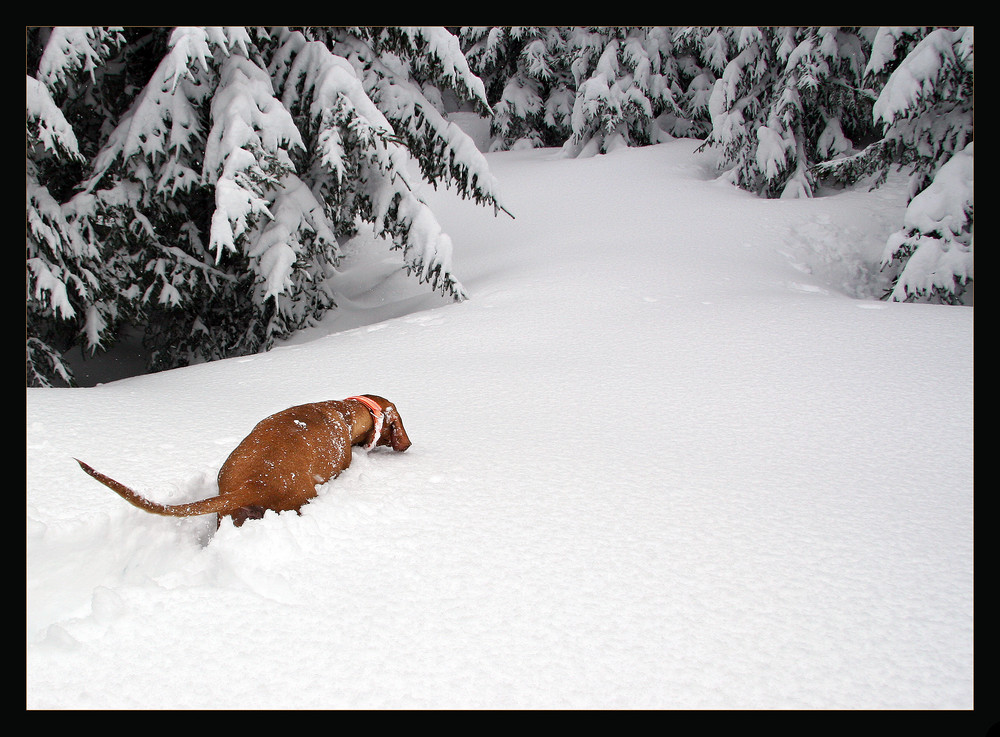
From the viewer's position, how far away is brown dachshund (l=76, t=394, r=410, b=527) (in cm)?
177

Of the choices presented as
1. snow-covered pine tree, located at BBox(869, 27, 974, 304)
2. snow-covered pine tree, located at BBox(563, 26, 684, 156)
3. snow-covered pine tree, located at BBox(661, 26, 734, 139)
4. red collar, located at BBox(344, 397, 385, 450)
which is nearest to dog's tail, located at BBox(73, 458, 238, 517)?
red collar, located at BBox(344, 397, 385, 450)

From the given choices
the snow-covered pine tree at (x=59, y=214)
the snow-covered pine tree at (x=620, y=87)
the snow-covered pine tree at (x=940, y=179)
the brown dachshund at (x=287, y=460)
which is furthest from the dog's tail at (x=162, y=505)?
the snow-covered pine tree at (x=620, y=87)

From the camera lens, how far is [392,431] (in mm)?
2555

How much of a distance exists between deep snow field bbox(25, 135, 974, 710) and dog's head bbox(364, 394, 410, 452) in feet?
0.28

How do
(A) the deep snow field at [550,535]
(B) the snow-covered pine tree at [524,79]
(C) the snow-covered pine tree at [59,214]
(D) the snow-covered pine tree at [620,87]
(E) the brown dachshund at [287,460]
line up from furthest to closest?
(B) the snow-covered pine tree at [524,79]
(D) the snow-covered pine tree at [620,87]
(C) the snow-covered pine tree at [59,214]
(E) the brown dachshund at [287,460]
(A) the deep snow field at [550,535]

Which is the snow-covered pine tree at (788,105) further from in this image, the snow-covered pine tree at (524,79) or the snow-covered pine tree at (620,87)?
the snow-covered pine tree at (524,79)

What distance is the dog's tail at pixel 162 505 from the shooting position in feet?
5.13

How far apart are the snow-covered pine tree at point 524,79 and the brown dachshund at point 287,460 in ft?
41.2

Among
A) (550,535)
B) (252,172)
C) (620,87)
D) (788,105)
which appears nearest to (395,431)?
(550,535)

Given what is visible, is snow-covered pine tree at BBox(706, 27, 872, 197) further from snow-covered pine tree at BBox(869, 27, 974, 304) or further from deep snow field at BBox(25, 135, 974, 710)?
deep snow field at BBox(25, 135, 974, 710)

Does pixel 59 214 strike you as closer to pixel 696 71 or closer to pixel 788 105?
pixel 788 105

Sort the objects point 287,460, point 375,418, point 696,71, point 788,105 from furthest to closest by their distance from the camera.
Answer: point 696,71
point 788,105
point 375,418
point 287,460

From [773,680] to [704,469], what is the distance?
1.14m

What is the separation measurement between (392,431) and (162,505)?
3.21ft
